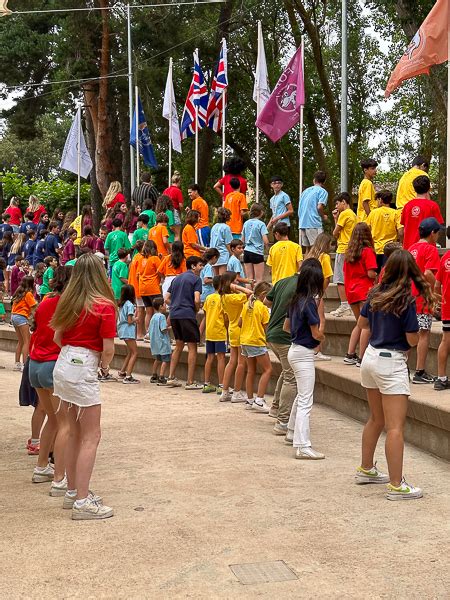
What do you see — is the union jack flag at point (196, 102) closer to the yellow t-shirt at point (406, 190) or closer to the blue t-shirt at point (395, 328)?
the yellow t-shirt at point (406, 190)

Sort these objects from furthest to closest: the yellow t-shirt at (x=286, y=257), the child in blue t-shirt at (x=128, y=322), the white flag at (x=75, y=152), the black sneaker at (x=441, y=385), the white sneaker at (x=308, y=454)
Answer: the white flag at (x=75, y=152), the child in blue t-shirt at (x=128, y=322), the yellow t-shirt at (x=286, y=257), the black sneaker at (x=441, y=385), the white sneaker at (x=308, y=454)

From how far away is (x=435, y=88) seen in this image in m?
20.2

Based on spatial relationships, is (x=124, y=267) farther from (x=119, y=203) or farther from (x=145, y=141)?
(x=145, y=141)

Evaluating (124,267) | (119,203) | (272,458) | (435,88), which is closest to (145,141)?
(119,203)

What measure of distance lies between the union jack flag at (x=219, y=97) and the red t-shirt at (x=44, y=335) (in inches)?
544

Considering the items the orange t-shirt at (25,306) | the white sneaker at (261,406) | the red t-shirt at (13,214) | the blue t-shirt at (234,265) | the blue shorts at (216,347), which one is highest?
the red t-shirt at (13,214)

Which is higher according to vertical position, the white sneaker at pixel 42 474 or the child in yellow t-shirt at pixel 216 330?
the child in yellow t-shirt at pixel 216 330

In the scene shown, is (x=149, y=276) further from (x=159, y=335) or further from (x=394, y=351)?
(x=394, y=351)

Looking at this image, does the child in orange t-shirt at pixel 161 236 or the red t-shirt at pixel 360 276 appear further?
the child in orange t-shirt at pixel 161 236

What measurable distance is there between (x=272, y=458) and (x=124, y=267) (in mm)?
7651

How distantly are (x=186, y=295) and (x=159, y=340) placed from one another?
3.08 ft

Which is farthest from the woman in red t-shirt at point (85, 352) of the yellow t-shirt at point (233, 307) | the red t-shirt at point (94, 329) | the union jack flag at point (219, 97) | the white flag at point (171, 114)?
the white flag at point (171, 114)

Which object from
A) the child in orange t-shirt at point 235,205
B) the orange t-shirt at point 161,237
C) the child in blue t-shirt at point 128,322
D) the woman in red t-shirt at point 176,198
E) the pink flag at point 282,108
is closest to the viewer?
the child in blue t-shirt at point 128,322

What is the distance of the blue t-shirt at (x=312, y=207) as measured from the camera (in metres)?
14.5
